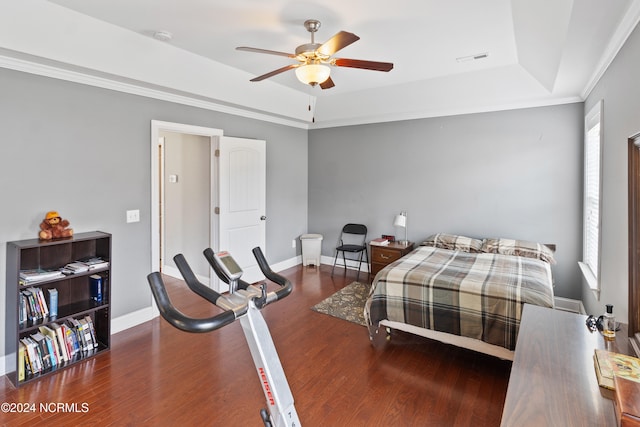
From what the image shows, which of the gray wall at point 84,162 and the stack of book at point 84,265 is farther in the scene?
the stack of book at point 84,265

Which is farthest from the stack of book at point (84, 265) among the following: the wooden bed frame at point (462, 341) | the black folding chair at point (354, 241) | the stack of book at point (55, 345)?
the black folding chair at point (354, 241)

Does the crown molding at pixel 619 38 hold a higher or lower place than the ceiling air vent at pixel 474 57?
lower

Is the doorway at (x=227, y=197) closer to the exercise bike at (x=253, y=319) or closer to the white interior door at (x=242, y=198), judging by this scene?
the white interior door at (x=242, y=198)

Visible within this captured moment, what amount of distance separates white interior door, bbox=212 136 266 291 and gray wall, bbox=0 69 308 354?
56cm

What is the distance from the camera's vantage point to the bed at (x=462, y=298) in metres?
2.55

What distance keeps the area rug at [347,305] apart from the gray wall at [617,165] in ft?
6.89

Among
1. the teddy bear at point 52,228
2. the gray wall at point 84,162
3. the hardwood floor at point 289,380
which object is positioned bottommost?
the hardwood floor at point 289,380

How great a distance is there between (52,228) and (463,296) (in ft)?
11.3

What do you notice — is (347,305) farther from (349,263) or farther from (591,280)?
(591,280)

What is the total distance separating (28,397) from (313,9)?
3.46 metres

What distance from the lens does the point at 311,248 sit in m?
5.67

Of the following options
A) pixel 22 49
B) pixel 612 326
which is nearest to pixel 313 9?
pixel 22 49

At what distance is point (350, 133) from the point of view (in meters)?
5.54

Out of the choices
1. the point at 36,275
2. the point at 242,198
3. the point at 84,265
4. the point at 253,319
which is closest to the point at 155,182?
the point at 84,265
